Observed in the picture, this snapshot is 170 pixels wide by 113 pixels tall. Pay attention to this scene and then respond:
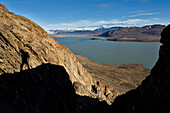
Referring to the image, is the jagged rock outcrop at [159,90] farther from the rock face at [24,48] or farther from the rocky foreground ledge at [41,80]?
the rock face at [24,48]

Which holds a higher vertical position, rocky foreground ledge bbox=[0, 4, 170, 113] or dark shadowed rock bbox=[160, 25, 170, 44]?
dark shadowed rock bbox=[160, 25, 170, 44]

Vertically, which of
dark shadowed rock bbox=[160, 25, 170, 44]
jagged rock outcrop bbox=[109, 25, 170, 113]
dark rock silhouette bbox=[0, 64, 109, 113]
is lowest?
dark rock silhouette bbox=[0, 64, 109, 113]

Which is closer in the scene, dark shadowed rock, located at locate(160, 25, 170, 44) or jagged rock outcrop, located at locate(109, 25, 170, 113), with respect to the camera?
jagged rock outcrop, located at locate(109, 25, 170, 113)

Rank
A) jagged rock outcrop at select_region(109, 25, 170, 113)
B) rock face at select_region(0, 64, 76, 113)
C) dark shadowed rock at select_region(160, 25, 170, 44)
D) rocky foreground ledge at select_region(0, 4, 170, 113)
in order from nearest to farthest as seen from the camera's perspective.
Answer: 1. jagged rock outcrop at select_region(109, 25, 170, 113)
2. dark shadowed rock at select_region(160, 25, 170, 44)
3. rocky foreground ledge at select_region(0, 4, 170, 113)
4. rock face at select_region(0, 64, 76, 113)

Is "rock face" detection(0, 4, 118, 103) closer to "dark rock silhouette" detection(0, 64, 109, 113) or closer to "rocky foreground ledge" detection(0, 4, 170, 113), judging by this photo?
"rocky foreground ledge" detection(0, 4, 170, 113)

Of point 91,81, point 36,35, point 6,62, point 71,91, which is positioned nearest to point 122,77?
point 91,81

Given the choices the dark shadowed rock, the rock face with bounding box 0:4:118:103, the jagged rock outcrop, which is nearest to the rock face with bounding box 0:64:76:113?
the rock face with bounding box 0:4:118:103

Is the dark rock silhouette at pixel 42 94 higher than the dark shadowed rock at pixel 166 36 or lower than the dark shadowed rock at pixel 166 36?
lower

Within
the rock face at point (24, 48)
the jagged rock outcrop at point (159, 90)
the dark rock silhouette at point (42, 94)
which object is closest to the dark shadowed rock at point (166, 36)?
the jagged rock outcrop at point (159, 90)

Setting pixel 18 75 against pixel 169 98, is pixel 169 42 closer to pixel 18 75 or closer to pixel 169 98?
pixel 169 98

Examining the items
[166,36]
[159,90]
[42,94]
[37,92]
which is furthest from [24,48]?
[166,36]

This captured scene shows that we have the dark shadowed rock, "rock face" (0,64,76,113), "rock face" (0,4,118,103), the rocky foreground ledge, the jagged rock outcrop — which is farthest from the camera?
"rock face" (0,4,118,103)
